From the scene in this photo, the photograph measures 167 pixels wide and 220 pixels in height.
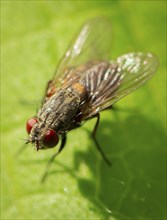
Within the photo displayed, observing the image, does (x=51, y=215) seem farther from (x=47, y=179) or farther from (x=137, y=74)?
(x=137, y=74)

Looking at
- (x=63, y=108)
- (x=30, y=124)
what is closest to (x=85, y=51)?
(x=63, y=108)

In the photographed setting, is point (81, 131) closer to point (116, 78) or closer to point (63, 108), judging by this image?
point (63, 108)

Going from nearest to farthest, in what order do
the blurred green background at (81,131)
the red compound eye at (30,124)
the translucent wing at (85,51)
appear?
the blurred green background at (81,131), the red compound eye at (30,124), the translucent wing at (85,51)

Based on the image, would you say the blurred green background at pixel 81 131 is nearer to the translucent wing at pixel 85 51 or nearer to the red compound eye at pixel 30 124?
the translucent wing at pixel 85 51

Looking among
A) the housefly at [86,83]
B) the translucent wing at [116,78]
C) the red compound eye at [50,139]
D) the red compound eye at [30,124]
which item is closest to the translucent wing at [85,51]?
the housefly at [86,83]

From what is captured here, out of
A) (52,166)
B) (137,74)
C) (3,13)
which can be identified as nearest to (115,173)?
(52,166)

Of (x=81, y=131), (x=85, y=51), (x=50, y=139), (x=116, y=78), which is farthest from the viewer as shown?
(x=85, y=51)
